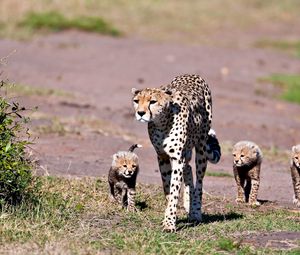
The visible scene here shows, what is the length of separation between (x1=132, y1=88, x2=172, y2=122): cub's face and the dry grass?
1690cm

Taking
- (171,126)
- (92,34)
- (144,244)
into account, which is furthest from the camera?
(92,34)

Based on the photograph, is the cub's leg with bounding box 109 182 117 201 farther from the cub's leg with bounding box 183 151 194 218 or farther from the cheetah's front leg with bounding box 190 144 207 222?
the cheetah's front leg with bounding box 190 144 207 222

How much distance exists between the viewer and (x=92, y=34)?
2748 cm

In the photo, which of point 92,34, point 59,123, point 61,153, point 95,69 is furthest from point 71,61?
point 61,153

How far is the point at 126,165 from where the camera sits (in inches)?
425

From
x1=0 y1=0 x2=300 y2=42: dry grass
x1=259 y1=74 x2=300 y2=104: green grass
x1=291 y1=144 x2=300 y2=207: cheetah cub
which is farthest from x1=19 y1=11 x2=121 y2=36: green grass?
x1=291 y1=144 x2=300 y2=207: cheetah cub

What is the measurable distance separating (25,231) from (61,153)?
17.0 feet

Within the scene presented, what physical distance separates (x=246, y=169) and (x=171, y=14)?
20.5 meters

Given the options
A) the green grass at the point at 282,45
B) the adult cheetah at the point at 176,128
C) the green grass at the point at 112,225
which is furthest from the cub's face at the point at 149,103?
the green grass at the point at 282,45

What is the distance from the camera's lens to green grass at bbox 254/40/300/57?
29.0m

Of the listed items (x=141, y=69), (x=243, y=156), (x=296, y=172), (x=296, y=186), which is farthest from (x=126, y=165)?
(x=141, y=69)

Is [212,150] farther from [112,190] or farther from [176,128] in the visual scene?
[176,128]

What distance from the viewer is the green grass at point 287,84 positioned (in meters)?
22.0

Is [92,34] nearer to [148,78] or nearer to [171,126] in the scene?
[148,78]
